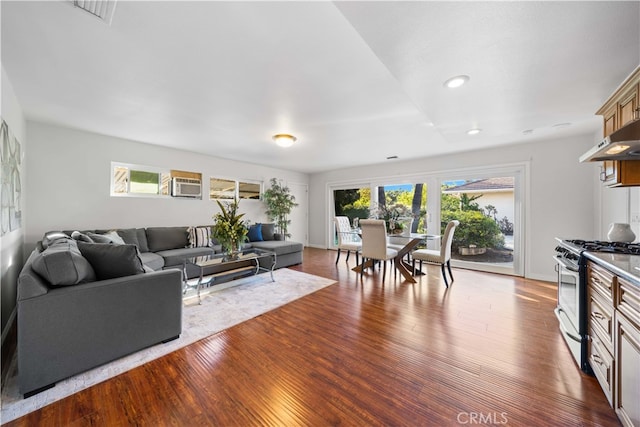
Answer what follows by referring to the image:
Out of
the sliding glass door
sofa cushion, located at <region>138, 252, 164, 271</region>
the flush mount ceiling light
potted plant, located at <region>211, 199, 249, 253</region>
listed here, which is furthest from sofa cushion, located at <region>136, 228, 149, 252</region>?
the sliding glass door

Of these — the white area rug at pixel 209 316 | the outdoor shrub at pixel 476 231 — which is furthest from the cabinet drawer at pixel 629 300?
the outdoor shrub at pixel 476 231

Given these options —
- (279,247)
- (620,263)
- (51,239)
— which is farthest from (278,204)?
(620,263)

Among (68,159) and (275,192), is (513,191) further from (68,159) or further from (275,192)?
(68,159)

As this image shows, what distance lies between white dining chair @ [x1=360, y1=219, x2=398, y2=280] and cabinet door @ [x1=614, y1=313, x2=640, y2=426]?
262cm

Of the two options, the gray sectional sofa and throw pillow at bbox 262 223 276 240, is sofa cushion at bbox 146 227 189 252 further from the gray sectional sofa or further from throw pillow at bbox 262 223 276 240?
the gray sectional sofa

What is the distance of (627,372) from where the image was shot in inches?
46.7

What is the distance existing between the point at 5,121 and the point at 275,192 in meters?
4.49

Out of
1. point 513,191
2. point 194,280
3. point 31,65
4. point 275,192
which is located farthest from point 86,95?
point 513,191

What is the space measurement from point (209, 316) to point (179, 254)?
165 centimetres

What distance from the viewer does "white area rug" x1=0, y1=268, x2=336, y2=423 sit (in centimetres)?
146

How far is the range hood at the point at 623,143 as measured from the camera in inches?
60.8

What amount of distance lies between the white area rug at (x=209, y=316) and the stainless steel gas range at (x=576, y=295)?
2586 millimetres

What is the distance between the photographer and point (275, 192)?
6.27 m

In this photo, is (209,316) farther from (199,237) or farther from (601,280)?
(601,280)
